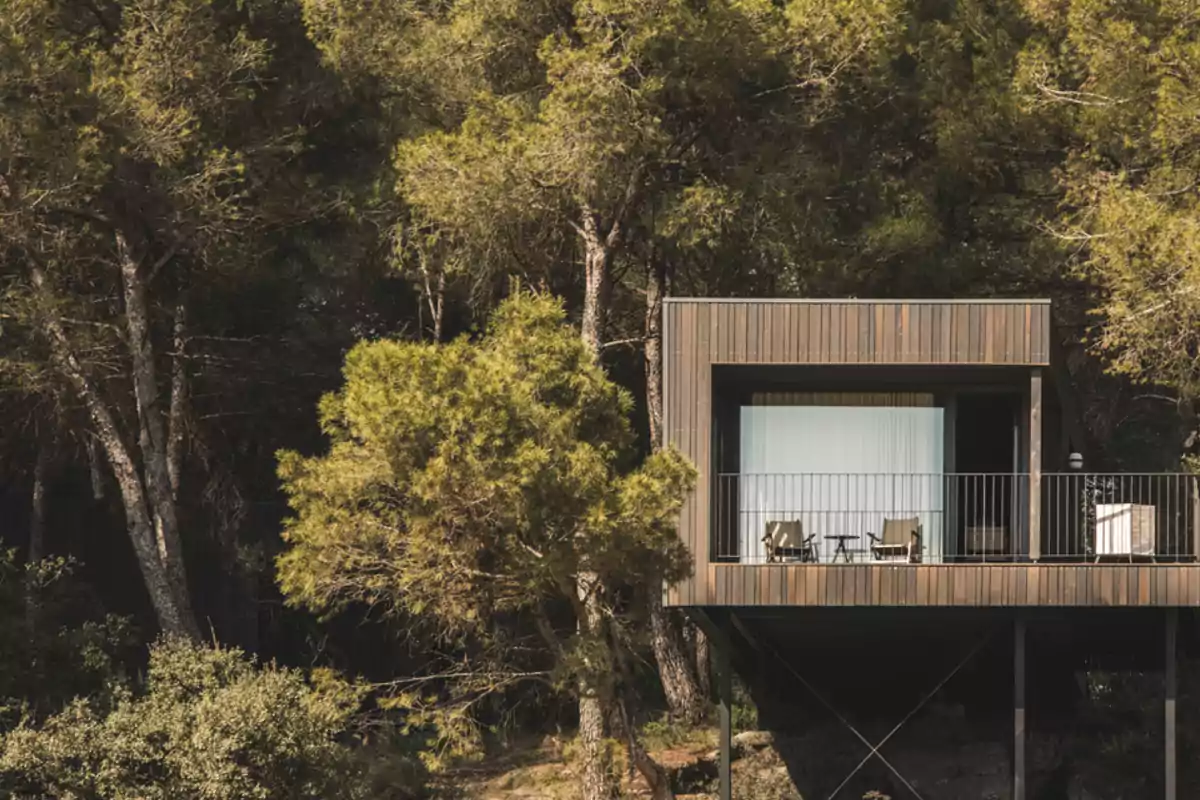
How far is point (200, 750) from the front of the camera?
54.2 ft

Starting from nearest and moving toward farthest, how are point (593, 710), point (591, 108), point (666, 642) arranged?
point (593, 710) < point (591, 108) < point (666, 642)

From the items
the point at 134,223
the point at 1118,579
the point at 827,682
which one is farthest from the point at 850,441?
the point at 134,223

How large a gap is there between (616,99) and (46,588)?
8170mm

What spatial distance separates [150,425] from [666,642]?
242 inches

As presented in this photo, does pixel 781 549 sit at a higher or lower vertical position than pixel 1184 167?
lower

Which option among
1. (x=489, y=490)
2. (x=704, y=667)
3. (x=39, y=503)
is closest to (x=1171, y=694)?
(x=489, y=490)

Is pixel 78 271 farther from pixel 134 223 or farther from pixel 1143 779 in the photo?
pixel 1143 779

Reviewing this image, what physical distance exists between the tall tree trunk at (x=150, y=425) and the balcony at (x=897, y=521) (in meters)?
7.39

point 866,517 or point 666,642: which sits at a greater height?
point 866,517

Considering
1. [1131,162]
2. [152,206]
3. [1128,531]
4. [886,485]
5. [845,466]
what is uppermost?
[1131,162]

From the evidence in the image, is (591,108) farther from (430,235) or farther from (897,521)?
(897,521)

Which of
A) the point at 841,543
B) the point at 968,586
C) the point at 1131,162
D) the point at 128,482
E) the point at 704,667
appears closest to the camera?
the point at 968,586

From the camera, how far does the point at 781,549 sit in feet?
55.4

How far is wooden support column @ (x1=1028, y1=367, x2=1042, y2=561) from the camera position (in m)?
16.2
